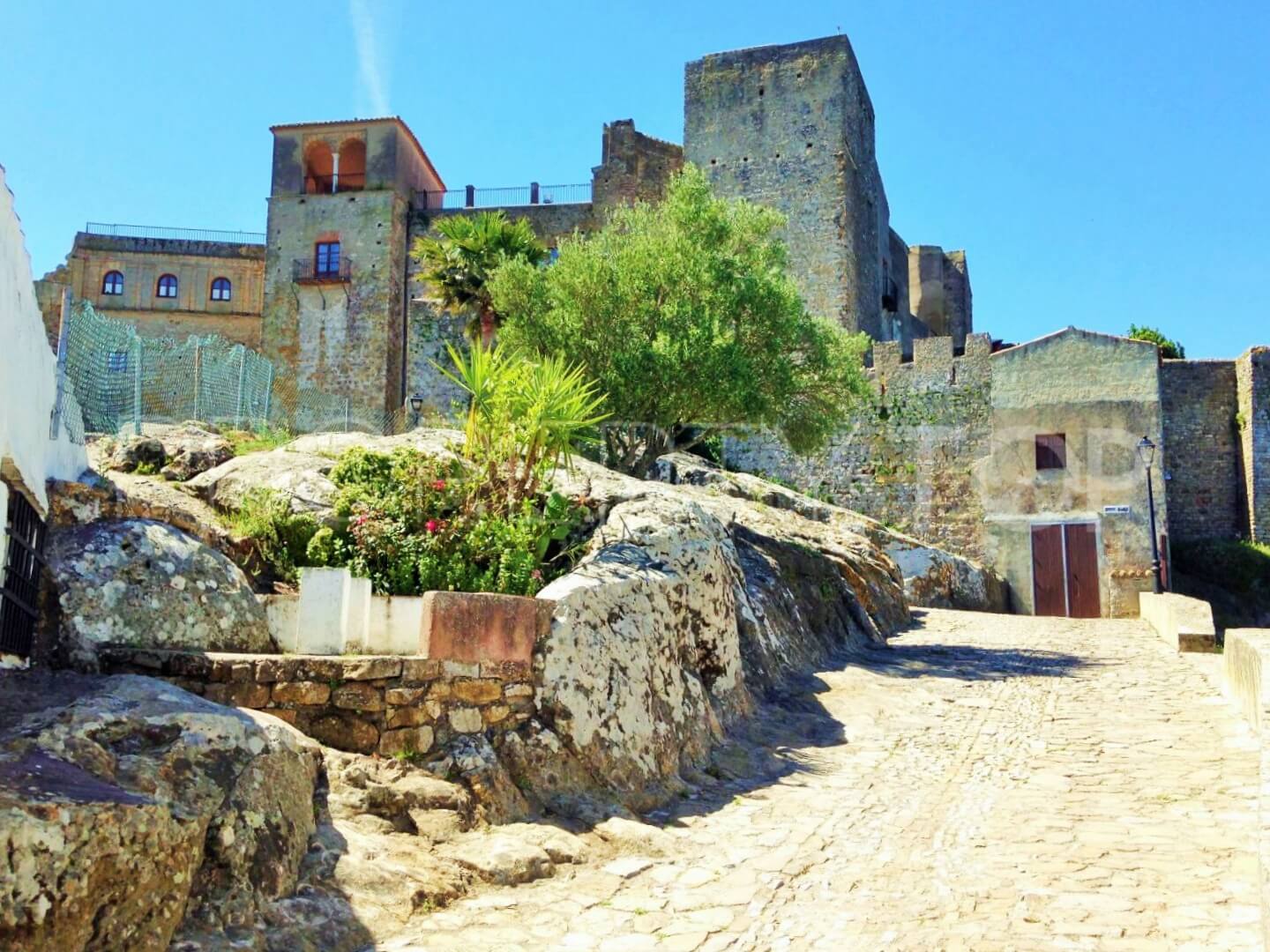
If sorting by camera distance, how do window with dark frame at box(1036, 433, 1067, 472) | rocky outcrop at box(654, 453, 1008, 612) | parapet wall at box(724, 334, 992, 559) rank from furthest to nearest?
parapet wall at box(724, 334, 992, 559) < window with dark frame at box(1036, 433, 1067, 472) < rocky outcrop at box(654, 453, 1008, 612)

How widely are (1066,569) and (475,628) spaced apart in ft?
77.3

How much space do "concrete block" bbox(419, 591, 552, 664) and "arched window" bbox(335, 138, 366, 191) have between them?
3708cm

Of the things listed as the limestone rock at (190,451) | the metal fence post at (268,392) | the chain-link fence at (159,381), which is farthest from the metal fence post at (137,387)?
the metal fence post at (268,392)

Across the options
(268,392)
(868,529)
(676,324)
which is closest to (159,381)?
(268,392)

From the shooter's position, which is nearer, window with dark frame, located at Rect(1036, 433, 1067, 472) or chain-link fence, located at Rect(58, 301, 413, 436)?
chain-link fence, located at Rect(58, 301, 413, 436)

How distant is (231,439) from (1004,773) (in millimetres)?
8446

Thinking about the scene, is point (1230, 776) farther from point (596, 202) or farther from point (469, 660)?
point (596, 202)

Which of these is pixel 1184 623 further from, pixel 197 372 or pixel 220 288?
pixel 220 288

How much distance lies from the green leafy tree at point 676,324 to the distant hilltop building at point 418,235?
18.4 meters

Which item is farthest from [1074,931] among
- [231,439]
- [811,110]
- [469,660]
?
[811,110]

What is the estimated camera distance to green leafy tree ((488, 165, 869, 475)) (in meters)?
15.8

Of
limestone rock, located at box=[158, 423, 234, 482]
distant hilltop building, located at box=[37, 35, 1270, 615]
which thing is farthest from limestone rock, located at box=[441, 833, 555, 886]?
distant hilltop building, located at box=[37, 35, 1270, 615]

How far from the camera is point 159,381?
13.3 m

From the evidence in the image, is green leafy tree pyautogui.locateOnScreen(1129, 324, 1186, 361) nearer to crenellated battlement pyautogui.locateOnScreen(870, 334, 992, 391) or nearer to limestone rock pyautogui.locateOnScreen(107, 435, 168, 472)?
crenellated battlement pyautogui.locateOnScreen(870, 334, 992, 391)
